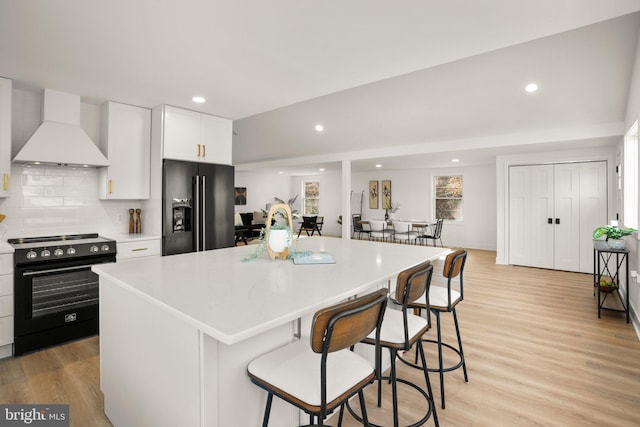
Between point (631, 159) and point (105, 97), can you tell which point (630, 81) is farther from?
point (105, 97)

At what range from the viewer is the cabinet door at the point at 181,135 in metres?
3.74

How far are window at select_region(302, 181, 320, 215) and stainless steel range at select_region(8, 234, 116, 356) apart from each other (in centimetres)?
987

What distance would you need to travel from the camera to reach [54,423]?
1953 mm

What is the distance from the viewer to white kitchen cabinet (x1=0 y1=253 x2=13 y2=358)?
106 inches

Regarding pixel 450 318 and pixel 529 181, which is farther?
pixel 529 181

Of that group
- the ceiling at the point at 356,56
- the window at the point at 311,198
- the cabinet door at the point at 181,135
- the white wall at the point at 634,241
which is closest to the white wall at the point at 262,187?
the window at the point at 311,198

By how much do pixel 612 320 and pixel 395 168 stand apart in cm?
718

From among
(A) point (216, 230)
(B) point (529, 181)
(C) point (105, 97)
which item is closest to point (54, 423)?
(A) point (216, 230)

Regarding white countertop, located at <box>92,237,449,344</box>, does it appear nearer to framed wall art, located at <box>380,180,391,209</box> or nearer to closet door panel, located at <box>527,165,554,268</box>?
closet door panel, located at <box>527,165,554,268</box>

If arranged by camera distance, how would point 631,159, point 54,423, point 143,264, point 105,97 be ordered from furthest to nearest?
point 631,159 < point 105,97 < point 143,264 < point 54,423

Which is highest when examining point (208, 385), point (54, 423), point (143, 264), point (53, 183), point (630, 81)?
point (630, 81)

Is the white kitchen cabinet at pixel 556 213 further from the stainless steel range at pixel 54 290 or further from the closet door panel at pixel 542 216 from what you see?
the stainless steel range at pixel 54 290

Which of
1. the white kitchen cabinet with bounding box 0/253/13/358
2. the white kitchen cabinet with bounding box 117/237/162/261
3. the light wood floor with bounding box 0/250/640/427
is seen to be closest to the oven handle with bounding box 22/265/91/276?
the white kitchen cabinet with bounding box 0/253/13/358

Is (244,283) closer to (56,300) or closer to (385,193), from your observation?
(56,300)
